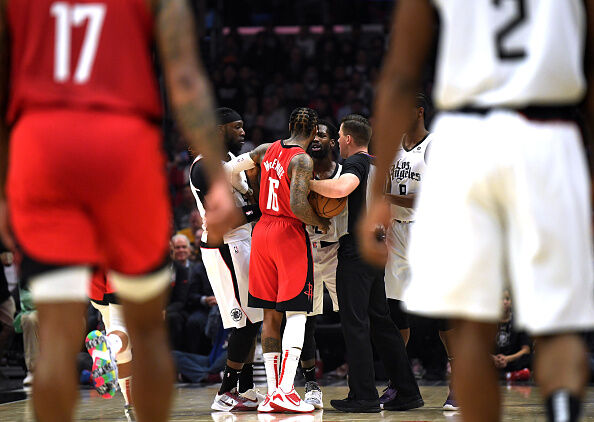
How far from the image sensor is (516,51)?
2500mm

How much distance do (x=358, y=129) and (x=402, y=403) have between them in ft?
7.28

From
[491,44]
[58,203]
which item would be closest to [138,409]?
[58,203]

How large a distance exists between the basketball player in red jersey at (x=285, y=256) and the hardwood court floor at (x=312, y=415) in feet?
1.08

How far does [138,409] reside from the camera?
2840 millimetres

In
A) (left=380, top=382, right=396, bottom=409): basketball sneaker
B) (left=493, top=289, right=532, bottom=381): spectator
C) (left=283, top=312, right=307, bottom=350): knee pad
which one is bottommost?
(left=493, top=289, right=532, bottom=381): spectator

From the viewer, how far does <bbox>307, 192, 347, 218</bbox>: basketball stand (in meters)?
6.76

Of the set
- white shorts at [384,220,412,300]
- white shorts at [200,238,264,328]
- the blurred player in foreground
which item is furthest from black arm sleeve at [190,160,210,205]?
the blurred player in foreground

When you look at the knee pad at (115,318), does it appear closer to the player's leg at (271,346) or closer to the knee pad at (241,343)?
the knee pad at (241,343)

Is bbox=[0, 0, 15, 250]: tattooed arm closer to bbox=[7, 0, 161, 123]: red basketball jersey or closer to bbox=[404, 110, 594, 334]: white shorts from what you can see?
bbox=[7, 0, 161, 123]: red basketball jersey

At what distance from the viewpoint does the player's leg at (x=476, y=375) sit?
2531 mm

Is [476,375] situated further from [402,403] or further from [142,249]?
[402,403]

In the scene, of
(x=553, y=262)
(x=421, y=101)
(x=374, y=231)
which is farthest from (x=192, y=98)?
(x=421, y=101)

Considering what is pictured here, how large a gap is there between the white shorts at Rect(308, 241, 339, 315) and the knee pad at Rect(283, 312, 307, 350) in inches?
18.7

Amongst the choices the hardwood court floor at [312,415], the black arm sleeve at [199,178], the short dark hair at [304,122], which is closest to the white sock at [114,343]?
the hardwood court floor at [312,415]
